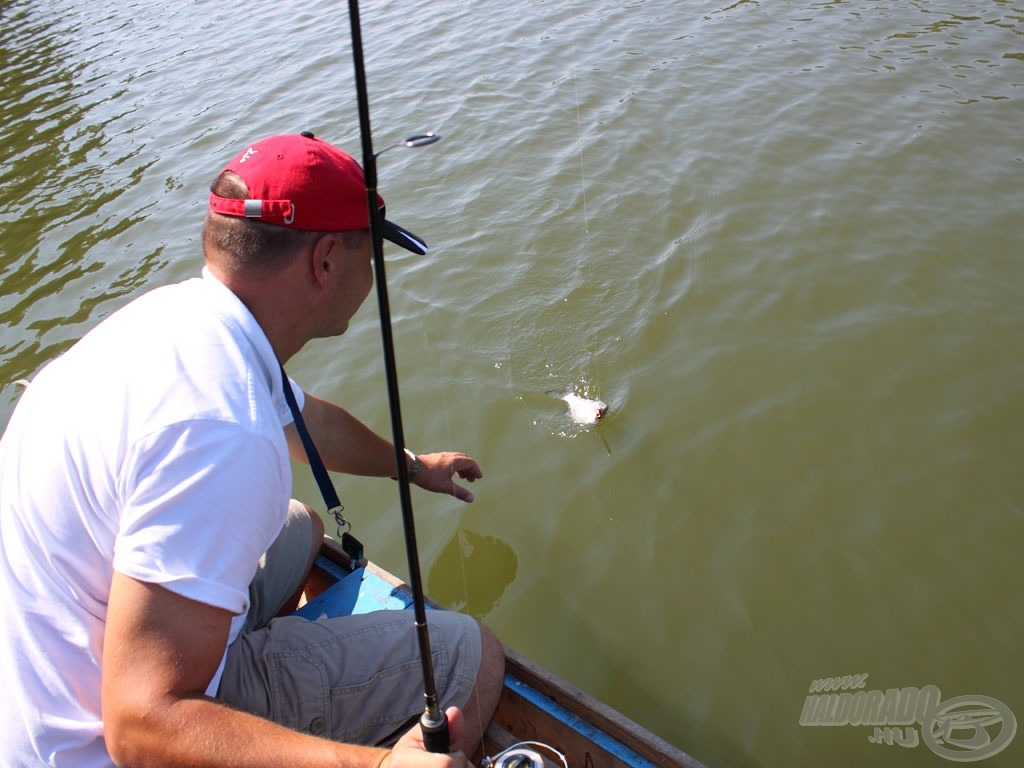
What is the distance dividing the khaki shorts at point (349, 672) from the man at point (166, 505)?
0.49m

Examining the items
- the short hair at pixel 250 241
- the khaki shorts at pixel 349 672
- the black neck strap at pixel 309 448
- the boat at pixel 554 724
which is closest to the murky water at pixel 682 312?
the boat at pixel 554 724

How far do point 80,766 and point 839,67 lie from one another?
8999 millimetres

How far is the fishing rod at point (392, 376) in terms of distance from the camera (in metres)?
1.85

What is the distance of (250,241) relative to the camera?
7.48ft

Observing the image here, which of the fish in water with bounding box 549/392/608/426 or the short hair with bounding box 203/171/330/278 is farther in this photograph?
the fish in water with bounding box 549/392/608/426

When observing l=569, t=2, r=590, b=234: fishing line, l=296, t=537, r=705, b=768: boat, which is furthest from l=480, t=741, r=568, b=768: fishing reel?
l=569, t=2, r=590, b=234: fishing line

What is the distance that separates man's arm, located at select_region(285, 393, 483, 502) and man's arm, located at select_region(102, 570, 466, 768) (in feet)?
4.69

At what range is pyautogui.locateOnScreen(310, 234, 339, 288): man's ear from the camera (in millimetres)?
2348

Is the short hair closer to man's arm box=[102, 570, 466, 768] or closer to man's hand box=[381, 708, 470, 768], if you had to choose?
man's arm box=[102, 570, 466, 768]

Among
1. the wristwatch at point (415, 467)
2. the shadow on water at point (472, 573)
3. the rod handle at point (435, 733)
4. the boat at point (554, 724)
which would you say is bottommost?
the shadow on water at point (472, 573)

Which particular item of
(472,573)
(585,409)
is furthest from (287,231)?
(585,409)

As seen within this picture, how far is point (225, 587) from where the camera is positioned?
6.10 feet

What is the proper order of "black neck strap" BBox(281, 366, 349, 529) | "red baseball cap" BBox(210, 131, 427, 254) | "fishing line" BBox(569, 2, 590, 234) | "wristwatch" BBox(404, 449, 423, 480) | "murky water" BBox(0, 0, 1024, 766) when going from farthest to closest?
"fishing line" BBox(569, 2, 590, 234) < "murky water" BBox(0, 0, 1024, 766) < "wristwatch" BBox(404, 449, 423, 480) < "black neck strap" BBox(281, 366, 349, 529) < "red baseball cap" BBox(210, 131, 427, 254)

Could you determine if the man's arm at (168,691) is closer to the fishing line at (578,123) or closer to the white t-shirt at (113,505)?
the white t-shirt at (113,505)
